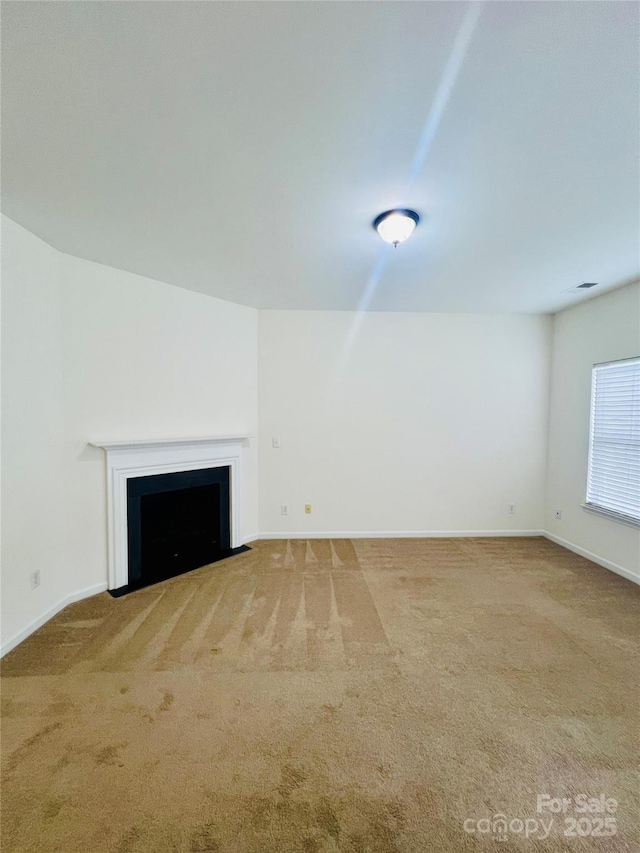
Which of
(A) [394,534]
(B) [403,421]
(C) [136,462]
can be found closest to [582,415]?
(B) [403,421]

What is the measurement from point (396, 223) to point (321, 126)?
0.77 m

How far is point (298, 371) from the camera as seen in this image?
4.05 meters

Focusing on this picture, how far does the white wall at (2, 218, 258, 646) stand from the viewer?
2.24 meters

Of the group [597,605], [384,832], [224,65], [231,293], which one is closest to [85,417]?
[231,293]

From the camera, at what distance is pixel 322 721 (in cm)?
165

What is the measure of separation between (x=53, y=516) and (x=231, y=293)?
8.17 ft

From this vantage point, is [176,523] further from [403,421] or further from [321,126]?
[321,126]

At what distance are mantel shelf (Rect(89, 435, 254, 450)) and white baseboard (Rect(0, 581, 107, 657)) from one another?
1.18 metres

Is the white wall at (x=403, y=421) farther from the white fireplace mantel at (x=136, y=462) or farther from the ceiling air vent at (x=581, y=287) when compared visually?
the ceiling air vent at (x=581, y=287)

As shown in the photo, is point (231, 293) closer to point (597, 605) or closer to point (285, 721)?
point (285, 721)

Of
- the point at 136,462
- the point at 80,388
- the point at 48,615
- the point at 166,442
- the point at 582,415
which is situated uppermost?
the point at 80,388

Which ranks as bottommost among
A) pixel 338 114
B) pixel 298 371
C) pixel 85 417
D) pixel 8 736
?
pixel 8 736

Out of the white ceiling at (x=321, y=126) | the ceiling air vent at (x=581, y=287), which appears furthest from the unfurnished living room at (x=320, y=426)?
the ceiling air vent at (x=581, y=287)

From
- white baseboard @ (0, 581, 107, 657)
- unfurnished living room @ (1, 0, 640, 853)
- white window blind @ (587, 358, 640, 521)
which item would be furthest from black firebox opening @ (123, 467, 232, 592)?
white window blind @ (587, 358, 640, 521)
